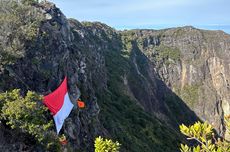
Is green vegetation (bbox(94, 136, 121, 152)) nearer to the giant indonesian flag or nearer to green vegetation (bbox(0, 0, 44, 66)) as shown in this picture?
the giant indonesian flag

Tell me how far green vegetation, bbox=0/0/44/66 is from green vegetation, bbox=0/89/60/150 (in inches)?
201

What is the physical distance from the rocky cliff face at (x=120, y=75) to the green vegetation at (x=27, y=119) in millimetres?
798

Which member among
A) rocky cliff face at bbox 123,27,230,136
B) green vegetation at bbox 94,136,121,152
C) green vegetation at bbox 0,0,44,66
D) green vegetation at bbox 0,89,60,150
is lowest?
rocky cliff face at bbox 123,27,230,136

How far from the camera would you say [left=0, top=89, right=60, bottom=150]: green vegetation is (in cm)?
2153

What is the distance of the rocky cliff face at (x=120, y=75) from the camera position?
29.6 metres

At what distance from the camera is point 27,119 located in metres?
22.2

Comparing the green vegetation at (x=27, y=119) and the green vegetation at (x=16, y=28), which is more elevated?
the green vegetation at (x=16, y=28)

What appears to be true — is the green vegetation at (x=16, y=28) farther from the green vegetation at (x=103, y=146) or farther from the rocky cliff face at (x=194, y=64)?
the rocky cliff face at (x=194, y=64)

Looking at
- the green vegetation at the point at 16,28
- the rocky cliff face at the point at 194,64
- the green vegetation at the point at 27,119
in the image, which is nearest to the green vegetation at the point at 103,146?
the green vegetation at the point at 27,119

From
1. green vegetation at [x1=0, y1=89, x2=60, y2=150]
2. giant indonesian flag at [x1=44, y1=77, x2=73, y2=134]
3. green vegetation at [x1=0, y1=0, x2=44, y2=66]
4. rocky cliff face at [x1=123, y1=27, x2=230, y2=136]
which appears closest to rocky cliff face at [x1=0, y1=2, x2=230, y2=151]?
green vegetation at [x1=0, y1=0, x2=44, y2=66]

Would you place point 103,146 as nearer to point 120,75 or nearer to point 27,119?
point 27,119

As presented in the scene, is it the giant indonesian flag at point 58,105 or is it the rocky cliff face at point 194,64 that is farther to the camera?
the rocky cliff face at point 194,64

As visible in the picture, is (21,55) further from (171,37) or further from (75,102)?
(171,37)

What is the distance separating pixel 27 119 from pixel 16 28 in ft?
35.5
